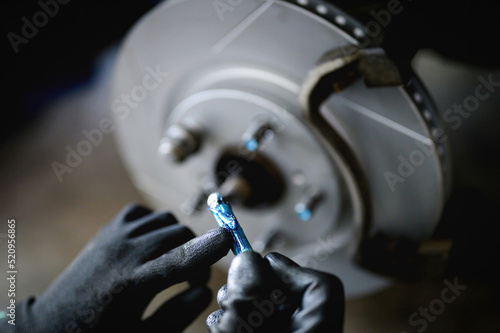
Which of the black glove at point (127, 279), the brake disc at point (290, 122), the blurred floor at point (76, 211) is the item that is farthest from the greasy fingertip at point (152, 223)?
the blurred floor at point (76, 211)

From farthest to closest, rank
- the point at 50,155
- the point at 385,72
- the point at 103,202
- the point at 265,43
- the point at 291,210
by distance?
the point at 50,155
the point at 103,202
the point at 291,210
the point at 265,43
the point at 385,72

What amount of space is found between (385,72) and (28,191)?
3.70 ft

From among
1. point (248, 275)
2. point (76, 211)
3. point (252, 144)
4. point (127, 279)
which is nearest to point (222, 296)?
point (248, 275)

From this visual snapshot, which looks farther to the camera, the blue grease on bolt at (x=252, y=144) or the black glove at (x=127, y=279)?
the blue grease on bolt at (x=252, y=144)

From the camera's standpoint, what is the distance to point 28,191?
1.28m

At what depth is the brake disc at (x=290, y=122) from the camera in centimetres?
61

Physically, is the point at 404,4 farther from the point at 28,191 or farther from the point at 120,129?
the point at 28,191

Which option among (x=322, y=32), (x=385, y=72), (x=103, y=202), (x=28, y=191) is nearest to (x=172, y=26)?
A: (x=322, y=32)

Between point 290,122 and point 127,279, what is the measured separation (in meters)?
0.34

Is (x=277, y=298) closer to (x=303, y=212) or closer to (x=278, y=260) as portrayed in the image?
(x=278, y=260)

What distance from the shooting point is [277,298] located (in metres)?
0.49

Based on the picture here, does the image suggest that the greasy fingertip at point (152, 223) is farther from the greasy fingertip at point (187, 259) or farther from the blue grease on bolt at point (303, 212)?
the blue grease on bolt at point (303, 212)

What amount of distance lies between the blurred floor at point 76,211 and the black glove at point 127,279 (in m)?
0.37

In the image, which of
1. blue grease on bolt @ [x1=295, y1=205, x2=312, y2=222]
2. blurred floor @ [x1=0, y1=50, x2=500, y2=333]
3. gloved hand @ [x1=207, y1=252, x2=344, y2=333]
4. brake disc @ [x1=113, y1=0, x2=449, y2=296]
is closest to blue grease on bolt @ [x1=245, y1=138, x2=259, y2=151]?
brake disc @ [x1=113, y1=0, x2=449, y2=296]
